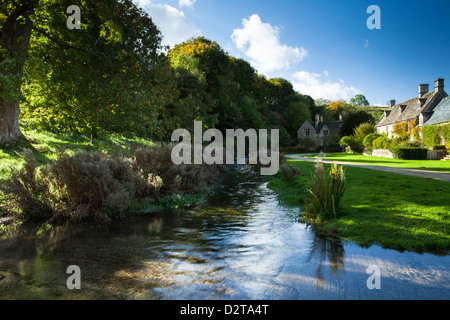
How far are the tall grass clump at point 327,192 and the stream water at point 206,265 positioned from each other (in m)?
0.67

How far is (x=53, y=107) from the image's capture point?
46.1 feet

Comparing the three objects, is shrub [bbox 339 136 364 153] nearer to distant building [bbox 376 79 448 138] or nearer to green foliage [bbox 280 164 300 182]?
distant building [bbox 376 79 448 138]

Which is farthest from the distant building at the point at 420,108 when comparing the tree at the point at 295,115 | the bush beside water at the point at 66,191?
the bush beside water at the point at 66,191

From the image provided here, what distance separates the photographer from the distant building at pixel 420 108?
1570 inches

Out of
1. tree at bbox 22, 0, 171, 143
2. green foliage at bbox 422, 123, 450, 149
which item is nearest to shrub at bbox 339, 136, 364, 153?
green foliage at bbox 422, 123, 450, 149

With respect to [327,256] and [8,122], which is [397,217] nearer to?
[327,256]

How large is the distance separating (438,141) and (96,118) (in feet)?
115

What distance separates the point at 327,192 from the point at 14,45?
13365mm

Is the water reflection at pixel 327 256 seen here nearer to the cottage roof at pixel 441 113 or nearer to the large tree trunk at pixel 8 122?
the large tree trunk at pixel 8 122

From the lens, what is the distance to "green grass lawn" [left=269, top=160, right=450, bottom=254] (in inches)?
238

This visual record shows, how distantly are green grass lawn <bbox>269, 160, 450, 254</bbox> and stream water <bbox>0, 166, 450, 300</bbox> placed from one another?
468 millimetres

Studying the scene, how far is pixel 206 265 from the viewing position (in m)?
5.26
